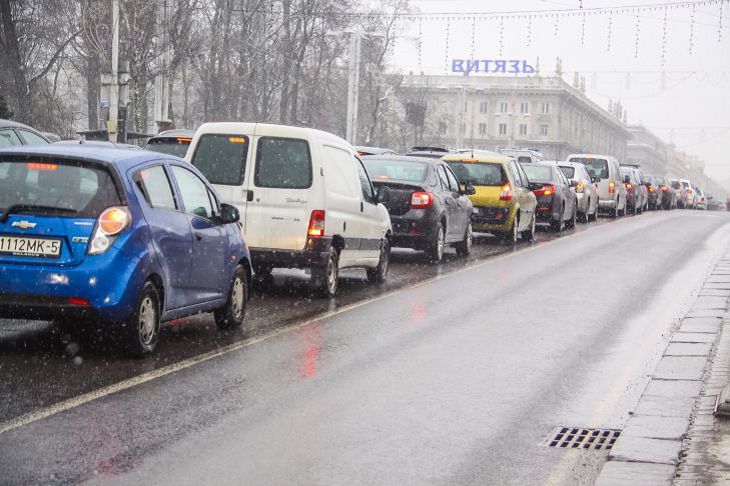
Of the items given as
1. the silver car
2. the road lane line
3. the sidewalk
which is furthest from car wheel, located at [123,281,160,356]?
the silver car

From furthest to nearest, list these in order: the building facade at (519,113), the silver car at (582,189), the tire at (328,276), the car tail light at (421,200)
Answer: the building facade at (519,113) < the silver car at (582,189) < the car tail light at (421,200) < the tire at (328,276)

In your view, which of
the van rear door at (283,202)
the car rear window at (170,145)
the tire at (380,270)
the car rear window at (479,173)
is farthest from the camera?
the car rear window at (479,173)

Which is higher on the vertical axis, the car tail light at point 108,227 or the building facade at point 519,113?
the building facade at point 519,113

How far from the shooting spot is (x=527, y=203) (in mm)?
26594

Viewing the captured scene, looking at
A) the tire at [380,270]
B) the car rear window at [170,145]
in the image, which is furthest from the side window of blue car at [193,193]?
the car rear window at [170,145]

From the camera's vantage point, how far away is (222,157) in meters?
14.2

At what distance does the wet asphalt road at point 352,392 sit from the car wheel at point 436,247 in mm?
4248

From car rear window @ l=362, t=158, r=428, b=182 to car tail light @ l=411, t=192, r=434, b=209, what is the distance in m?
0.35

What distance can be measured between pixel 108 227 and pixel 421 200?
431 inches

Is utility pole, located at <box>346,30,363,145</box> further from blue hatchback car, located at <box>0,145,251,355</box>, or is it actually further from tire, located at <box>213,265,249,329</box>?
blue hatchback car, located at <box>0,145,251,355</box>

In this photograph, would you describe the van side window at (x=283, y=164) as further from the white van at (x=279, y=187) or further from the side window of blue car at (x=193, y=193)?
the side window of blue car at (x=193, y=193)

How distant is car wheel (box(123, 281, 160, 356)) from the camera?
364 inches

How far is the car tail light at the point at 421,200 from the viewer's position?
19719 millimetres

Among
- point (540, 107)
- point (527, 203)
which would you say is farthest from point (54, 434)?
point (540, 107)
